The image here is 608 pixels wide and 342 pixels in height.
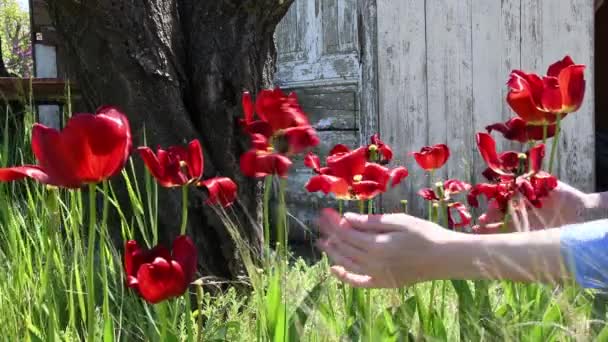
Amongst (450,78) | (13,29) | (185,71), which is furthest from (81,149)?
(13,29)

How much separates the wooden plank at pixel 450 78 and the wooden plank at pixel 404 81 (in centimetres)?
5

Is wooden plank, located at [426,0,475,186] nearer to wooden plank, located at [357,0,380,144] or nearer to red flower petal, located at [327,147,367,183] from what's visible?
wooden plank, located at [357,0,380,144]

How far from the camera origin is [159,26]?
195cm

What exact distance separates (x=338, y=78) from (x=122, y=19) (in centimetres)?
232

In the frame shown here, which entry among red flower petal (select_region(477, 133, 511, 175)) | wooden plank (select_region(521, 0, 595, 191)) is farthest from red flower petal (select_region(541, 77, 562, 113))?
wooden plank (select_region(521, 0, 595, 191))

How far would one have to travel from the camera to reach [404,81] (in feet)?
13.1

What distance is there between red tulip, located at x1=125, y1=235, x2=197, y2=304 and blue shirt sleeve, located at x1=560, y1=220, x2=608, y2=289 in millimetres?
476

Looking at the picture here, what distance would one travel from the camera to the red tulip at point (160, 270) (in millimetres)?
900

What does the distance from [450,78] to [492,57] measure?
28 cm

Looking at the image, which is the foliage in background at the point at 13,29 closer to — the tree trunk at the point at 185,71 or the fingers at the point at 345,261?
the tree trunk at the point at 185,71

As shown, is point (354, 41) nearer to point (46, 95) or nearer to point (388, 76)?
point (388, 76)

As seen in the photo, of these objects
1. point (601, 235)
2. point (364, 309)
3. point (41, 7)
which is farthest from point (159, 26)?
point (41, 7)

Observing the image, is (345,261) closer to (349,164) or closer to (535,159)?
(349,164)

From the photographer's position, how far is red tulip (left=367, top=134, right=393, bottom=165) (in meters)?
1.30
